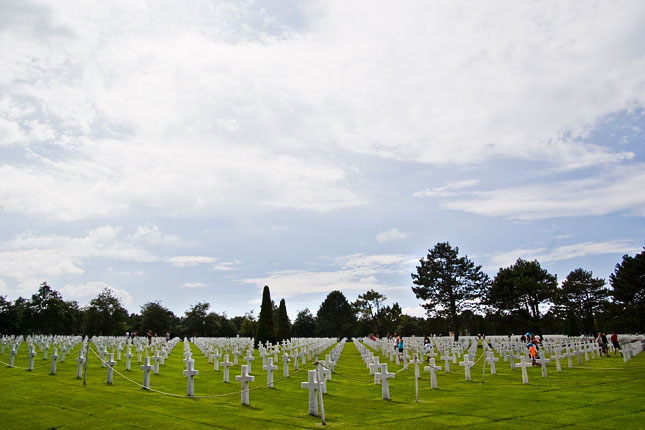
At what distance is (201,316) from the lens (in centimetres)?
8762

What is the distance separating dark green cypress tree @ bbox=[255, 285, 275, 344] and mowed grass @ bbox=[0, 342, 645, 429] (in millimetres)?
22110

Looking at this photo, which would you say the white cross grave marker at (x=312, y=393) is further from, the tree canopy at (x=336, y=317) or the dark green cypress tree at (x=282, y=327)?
the tree canopy at (x=336, y=317)

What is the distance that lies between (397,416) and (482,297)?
4641cm

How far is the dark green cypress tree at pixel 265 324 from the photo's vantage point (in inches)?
1476

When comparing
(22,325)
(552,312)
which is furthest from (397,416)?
(22,325)

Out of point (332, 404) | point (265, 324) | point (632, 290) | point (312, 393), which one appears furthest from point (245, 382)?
point (632, 290)

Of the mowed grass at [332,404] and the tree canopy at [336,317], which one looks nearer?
the mowed grass at [332,404]

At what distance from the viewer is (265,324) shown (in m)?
37.9

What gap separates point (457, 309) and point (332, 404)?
143 ft

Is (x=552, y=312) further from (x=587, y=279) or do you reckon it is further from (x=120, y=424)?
(x=120, y=424)

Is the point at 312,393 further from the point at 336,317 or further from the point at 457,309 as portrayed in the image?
the point at 336,317

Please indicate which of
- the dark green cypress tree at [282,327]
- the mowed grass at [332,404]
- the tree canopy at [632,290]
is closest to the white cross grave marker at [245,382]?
the mowed grass at [332,404]

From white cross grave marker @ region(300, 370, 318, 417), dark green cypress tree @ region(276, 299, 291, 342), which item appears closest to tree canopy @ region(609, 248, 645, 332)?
dark green cypress tree @ region(276, 299, 291, 342)

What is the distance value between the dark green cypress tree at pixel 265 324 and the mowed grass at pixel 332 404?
72.5ft
